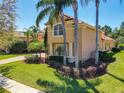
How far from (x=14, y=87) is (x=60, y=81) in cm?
430

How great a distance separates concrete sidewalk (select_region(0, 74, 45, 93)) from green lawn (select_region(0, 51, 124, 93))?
0.63m

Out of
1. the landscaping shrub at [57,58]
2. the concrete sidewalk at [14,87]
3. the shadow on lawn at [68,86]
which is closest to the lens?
the concrete sidewalk at [14,87]

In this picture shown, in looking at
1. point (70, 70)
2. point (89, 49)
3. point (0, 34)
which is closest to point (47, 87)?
point (70, 70)

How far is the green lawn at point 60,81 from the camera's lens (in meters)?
15.2

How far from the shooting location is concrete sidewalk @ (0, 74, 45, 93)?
13.6m

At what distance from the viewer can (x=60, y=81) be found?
55.9 ft

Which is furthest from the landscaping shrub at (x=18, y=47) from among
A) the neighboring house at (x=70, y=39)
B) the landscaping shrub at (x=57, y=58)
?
the landscaping shrub at (x=57, y=58)

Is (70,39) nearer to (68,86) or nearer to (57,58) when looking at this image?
(57,58)

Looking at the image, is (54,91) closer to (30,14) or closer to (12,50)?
(30,14)

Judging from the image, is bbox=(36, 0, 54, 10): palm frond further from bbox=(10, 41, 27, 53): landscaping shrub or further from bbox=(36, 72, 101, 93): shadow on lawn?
bbox=(10, 41, 27, 53): landscaping shrub

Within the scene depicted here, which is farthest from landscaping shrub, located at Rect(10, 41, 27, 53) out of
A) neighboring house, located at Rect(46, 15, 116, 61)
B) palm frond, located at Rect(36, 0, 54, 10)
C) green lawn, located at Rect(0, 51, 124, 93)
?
green lawn, located at Rect(0, 51, 124, 93)

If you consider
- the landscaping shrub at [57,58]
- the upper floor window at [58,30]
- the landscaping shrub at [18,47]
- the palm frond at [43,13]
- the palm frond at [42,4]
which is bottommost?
the landscaping shrub at [57,58]

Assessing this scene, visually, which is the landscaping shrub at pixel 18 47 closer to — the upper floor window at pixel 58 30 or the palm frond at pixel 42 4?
the upper floor window at pixel 58 30

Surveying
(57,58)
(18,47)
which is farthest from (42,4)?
(18,47)
